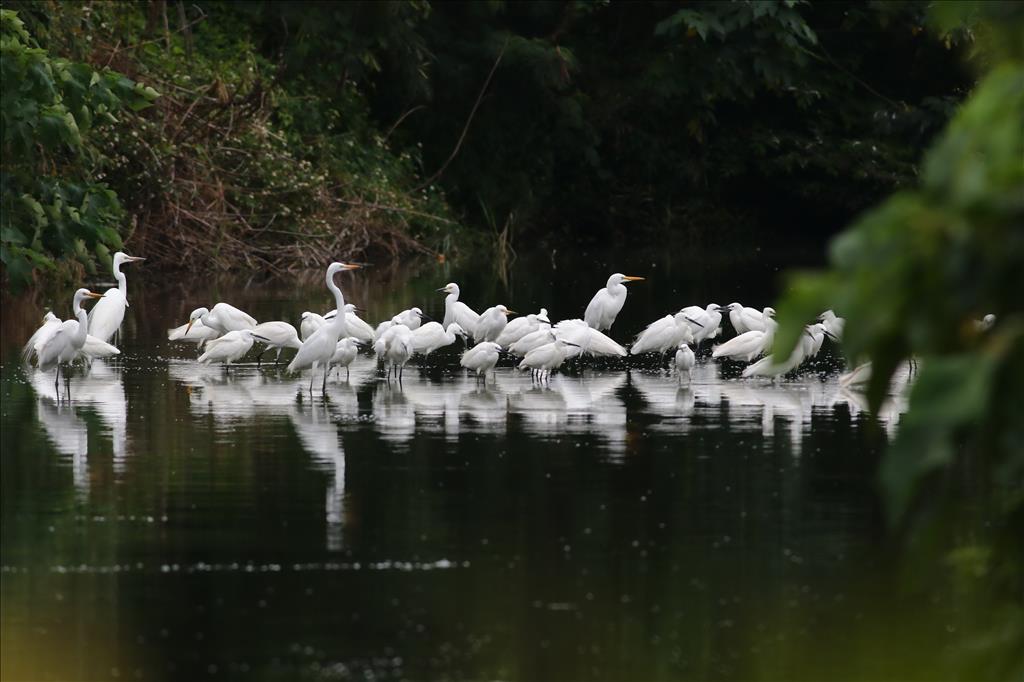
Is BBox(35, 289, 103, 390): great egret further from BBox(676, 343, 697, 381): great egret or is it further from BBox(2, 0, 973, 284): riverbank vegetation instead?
BBox(2, 0, 973, 284): riverbank vegetation

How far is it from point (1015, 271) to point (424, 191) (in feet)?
110

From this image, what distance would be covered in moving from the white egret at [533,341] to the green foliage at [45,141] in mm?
5457

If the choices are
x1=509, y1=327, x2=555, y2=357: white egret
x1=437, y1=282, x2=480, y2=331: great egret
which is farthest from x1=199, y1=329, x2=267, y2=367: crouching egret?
x1=437, y1=282, x2=480, y2=331: great egret

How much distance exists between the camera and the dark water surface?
21.1 ft

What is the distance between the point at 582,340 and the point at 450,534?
6804 mm

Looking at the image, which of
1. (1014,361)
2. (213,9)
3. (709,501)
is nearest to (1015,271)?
(1014,361)

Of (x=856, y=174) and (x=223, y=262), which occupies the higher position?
(x=856, y=174)

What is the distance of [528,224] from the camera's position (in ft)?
131

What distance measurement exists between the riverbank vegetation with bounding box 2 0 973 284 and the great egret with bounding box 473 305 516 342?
668 centimetres

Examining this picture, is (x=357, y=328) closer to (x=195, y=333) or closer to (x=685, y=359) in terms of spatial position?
(x=195, y=333)

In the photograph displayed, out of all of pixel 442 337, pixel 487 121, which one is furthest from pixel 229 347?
pixel 487 121

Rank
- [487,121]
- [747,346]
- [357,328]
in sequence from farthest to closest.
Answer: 1. [487,121]
2. [357,328]
3. [747,346]

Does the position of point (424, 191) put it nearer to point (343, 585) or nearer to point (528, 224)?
point (528, 224)

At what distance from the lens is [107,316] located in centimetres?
1709
